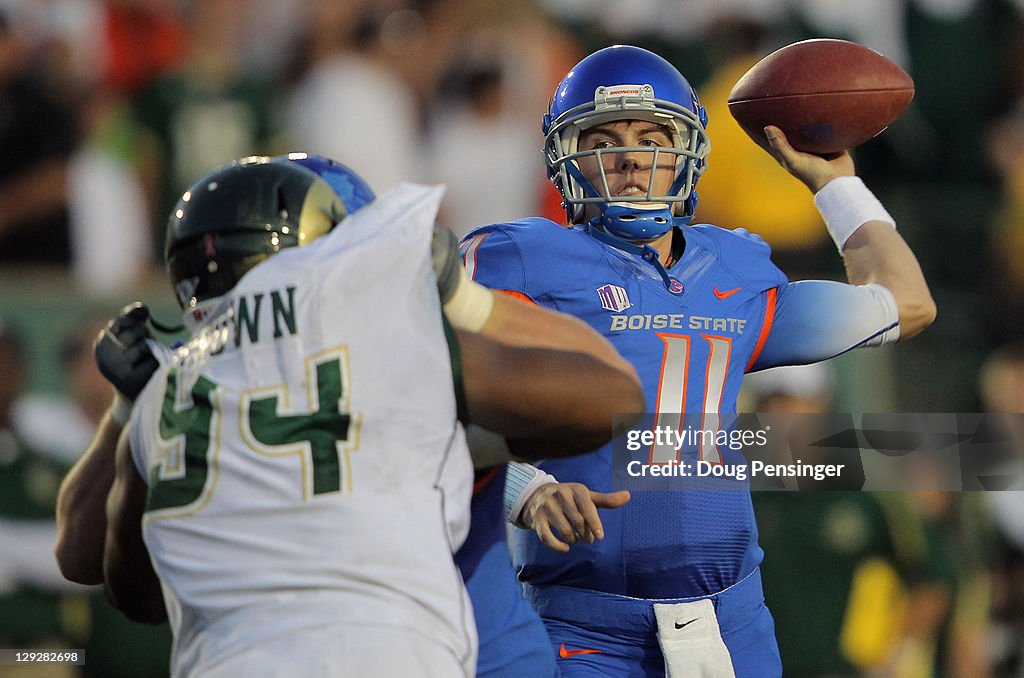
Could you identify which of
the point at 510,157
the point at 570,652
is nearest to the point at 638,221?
the point at 570,652

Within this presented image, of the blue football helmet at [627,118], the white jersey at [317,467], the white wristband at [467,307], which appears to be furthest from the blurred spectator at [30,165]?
the white wristband at [467,307]

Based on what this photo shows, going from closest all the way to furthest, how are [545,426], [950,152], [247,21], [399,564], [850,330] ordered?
[399,564]
[545,426]
[850,330]
[247,21]
[950,152]

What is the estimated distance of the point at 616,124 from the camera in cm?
382

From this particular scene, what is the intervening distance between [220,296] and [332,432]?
41cm

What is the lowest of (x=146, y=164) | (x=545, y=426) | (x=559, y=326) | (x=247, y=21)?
(x=545, y=426)

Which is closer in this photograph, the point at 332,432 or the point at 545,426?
the point at 332,432

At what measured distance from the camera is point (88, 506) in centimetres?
294

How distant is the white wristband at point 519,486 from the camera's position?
3240 millimetres

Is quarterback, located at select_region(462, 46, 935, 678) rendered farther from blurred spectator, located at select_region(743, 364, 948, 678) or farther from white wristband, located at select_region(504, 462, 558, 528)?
blurred spectator, located at select_region(743, 364, 948, 678)

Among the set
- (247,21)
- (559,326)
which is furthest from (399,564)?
(247,21)

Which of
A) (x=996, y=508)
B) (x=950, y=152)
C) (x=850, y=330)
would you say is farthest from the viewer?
(x=950, y=152)

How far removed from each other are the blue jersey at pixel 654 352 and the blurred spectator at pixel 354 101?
3.91m

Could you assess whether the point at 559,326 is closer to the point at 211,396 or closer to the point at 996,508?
the point at 211,396

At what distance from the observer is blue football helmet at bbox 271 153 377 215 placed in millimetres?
2910
